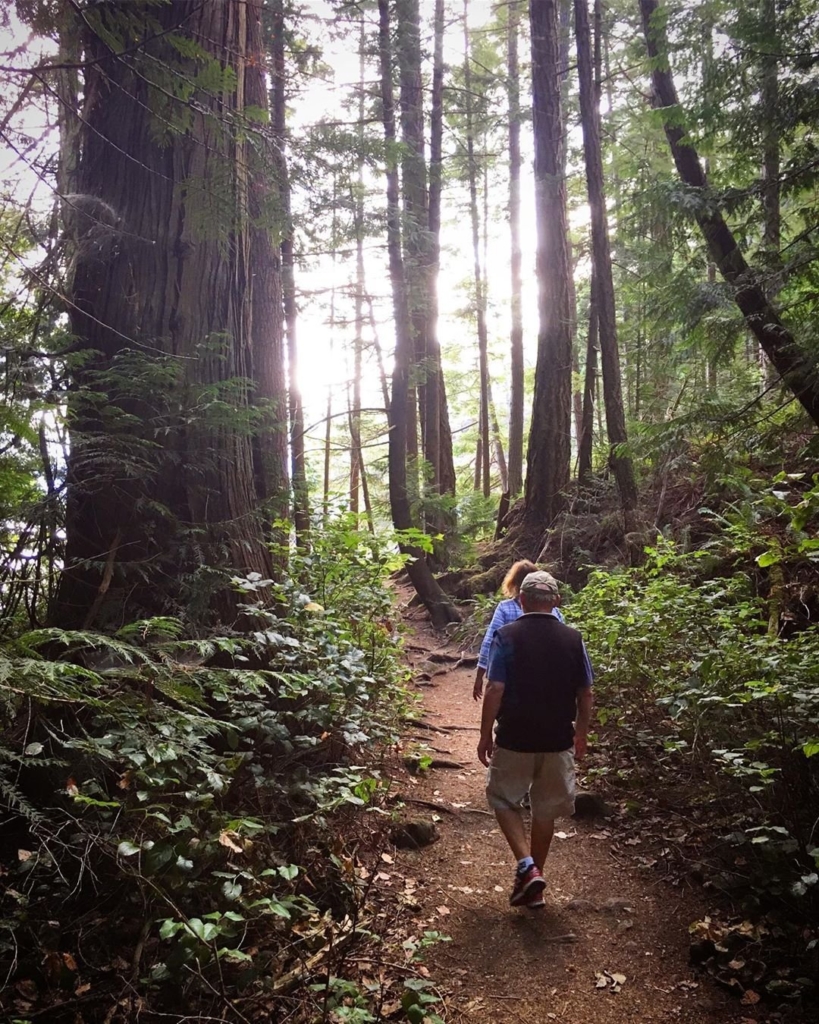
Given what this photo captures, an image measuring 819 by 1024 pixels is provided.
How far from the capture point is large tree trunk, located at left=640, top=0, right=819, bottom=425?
6.04 m

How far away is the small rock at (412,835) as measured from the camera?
15.5 feet

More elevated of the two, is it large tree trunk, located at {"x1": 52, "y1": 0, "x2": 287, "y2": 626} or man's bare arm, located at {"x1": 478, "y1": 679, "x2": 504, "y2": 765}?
large tree trunk, located at {"x1": 52, "y1": 0, "x2": 287, "y2": 626}

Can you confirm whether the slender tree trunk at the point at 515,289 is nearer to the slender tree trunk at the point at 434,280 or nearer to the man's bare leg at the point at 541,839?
the slender tree trunk at the point at 434,280

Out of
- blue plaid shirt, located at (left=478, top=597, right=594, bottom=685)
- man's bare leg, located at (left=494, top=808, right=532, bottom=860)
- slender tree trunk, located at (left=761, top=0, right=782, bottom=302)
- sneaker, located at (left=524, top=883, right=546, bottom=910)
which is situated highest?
slender tree trunk, located at (left=761, top=0, right=782, bottom=302)

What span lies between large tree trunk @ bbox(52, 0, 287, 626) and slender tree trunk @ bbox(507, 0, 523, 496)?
12.8m

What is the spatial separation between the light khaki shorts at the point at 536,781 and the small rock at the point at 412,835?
83 cm

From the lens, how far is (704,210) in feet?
23.9

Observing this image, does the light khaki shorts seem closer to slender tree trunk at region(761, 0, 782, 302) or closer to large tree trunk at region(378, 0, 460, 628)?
slender tree trunk at region(761, 0, 782, 302)

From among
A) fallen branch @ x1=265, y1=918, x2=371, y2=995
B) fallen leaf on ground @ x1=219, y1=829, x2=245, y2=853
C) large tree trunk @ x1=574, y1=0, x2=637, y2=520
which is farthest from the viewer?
large tree trunk @ x1=574, y1=0, x2=637, y2=520

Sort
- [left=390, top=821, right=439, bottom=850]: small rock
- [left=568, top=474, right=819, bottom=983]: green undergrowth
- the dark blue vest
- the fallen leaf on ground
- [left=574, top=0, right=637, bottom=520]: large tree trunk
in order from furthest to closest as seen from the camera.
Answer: [left=574, top=0, right=637, bottom=520]: large tree trunk, [left=390, top=821, right=439, bottom=850]: small rock, the dark blue vest, [left=568, top=474, right=819, bottom=983]: green undergrowth, the fallen leaf on ground

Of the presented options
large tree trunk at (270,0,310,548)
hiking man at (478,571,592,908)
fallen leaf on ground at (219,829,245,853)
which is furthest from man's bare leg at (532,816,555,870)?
large tree trunk at (270,0,310,548)

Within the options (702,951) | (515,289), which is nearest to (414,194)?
(515,289)

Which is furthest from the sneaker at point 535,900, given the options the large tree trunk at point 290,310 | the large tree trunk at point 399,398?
the large tree trunk at point 399,398

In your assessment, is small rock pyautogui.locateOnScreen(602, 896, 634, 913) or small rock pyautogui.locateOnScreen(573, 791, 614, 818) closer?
small rock pyautogui.locateOnScreen(602, 896, 634, 913)
